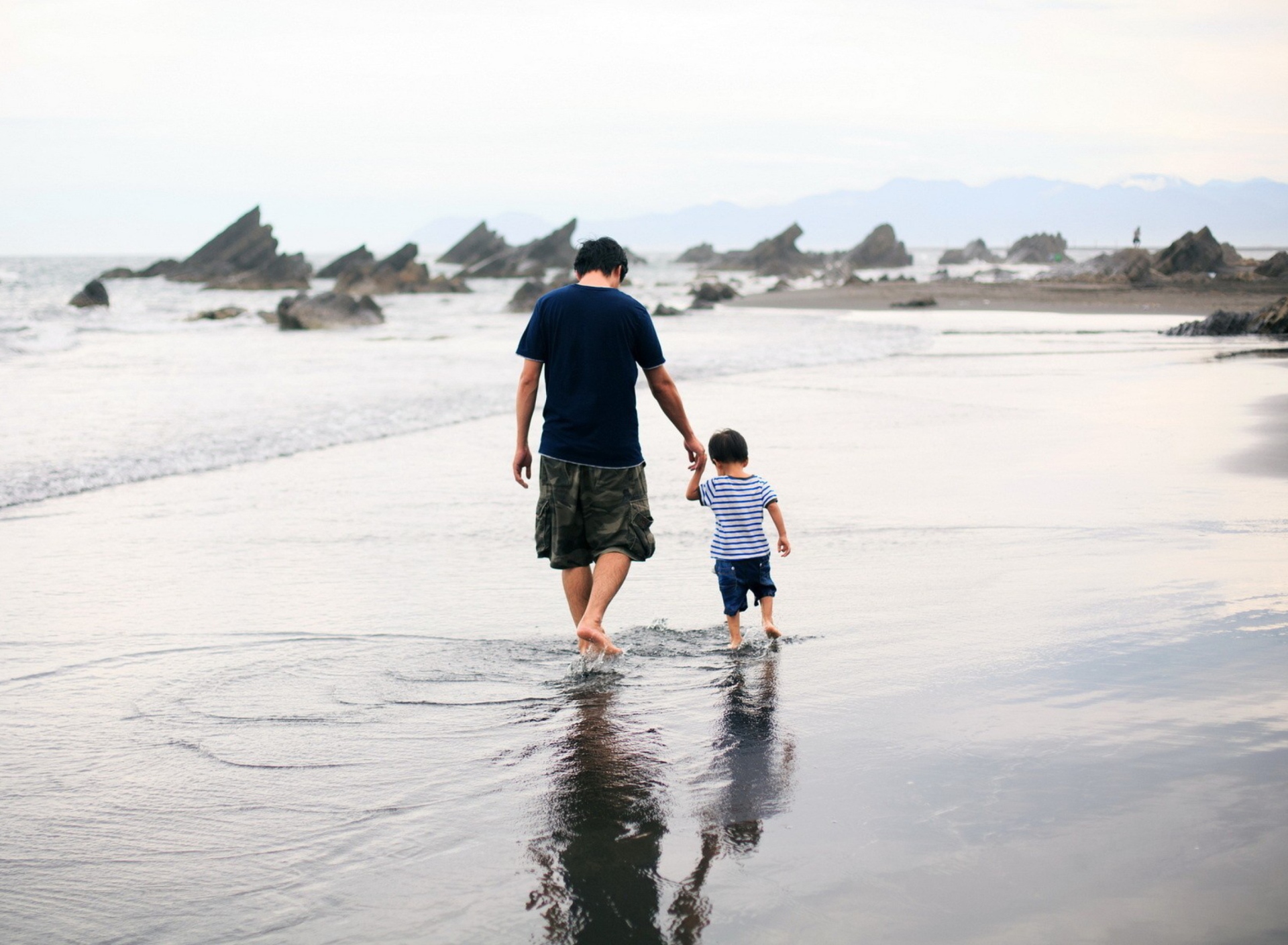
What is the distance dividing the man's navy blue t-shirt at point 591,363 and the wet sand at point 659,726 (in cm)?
87

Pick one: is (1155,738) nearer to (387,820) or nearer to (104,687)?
(387,820)

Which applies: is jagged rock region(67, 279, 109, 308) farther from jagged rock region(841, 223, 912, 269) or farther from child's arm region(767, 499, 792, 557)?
jagged rock region(841, 223, 912, 269)

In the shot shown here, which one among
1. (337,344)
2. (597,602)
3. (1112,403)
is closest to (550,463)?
(597,602)

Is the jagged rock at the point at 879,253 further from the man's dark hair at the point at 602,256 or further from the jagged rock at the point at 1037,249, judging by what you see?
the man's dark hair at the point at 602,256

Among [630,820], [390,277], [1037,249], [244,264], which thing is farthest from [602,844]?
[1037,249]

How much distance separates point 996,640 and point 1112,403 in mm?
8367

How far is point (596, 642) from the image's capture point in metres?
4.46

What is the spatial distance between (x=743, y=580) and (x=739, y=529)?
0.22 m

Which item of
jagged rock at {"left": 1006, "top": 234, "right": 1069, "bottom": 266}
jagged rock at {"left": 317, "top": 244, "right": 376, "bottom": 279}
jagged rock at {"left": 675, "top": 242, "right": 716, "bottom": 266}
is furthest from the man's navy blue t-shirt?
jagged rock at {"left": 675, "top": 242, "right": 716, "bottom": 266}

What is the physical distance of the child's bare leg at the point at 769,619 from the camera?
4.85 metres

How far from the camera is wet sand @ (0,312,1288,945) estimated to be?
8.57 ft

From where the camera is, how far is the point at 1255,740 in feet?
11.2

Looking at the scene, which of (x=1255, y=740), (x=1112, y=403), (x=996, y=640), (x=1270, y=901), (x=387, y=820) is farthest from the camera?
(x=1112, y=403)

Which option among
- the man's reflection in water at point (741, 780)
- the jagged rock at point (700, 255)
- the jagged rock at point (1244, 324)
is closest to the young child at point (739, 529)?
the man's reflection in water at point (741, 780)
